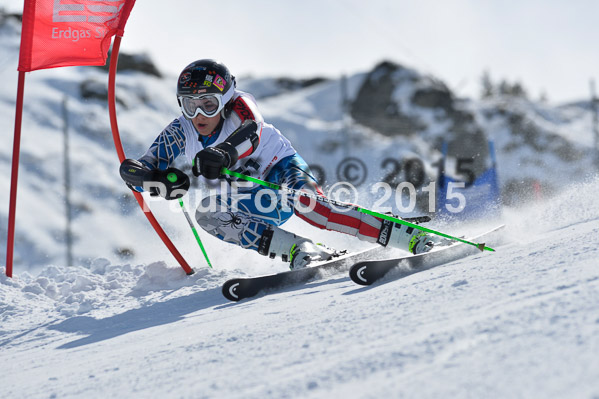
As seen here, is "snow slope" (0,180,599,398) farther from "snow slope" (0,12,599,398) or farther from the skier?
the skier

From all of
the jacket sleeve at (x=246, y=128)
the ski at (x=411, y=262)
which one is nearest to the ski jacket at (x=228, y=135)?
the jacket sleeve at (x=246, y=128)

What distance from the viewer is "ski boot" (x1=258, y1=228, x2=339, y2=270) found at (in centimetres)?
385

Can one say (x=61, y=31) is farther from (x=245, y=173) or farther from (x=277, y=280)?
(x=277, y=280)

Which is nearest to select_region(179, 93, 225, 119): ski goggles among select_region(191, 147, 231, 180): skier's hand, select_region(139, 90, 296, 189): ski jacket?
select_region(139, 90, 296, 189): ski jacket

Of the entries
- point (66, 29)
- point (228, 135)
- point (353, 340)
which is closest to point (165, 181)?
point (228, 135)

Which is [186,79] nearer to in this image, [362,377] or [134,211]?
[362,377]

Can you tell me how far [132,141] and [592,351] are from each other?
72.0 ft

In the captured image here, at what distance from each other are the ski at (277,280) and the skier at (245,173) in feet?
0.38

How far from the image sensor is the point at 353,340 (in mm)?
1818

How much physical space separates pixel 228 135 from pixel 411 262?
5.02 feet

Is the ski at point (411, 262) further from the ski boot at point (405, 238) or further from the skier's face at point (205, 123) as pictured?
the skier's face at point (205, 123)

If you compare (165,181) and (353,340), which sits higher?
(165,181)

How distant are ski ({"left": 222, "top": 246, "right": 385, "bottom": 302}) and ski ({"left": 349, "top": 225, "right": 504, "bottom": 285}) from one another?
584 mm

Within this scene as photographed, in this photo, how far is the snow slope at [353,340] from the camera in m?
1.37
